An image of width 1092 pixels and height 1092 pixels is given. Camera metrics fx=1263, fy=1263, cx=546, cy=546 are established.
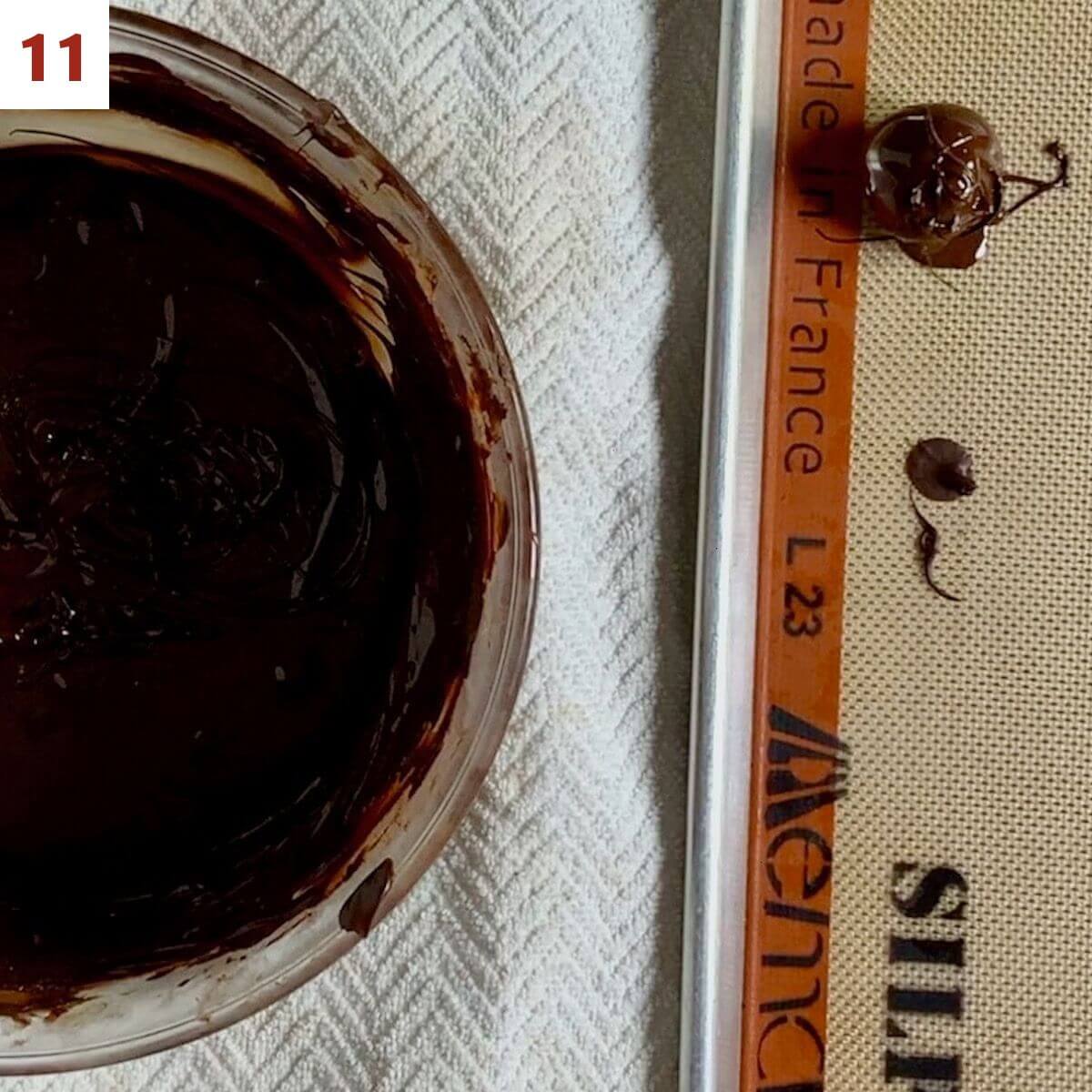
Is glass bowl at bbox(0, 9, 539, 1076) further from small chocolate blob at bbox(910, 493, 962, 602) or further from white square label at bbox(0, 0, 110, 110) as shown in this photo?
small chocolate blob at bbox(910, 493, 962, 602)

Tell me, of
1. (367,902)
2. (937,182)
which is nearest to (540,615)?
(367,902)

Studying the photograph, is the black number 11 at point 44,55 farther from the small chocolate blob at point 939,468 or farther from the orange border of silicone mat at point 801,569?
the small chocolate blob at point 939,468

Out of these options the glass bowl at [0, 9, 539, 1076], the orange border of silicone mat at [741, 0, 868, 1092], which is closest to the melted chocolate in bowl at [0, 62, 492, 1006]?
the glass bowl at [0, 9, 539, 1076]

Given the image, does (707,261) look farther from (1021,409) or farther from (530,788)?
(530,788)

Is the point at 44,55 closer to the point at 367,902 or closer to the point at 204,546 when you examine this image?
the point at 204,546

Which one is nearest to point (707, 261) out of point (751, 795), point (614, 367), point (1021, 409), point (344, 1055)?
point (614, 367)
